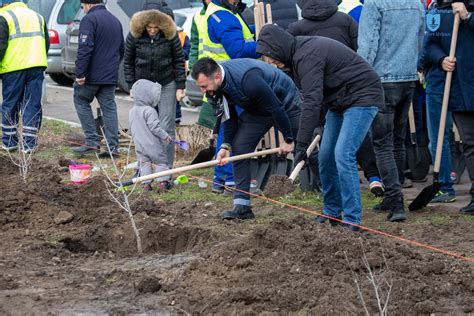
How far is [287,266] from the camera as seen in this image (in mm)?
6516

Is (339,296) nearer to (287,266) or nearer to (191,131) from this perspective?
(287,266)

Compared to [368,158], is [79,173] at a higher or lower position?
lower

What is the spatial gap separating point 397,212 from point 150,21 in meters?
3.63

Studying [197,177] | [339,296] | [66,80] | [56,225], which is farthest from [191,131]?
[66,80]

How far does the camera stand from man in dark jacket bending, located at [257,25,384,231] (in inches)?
292

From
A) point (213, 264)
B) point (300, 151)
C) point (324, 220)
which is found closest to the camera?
point (213, 264)

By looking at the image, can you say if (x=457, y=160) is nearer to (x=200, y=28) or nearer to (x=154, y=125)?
(x=200, y=28)

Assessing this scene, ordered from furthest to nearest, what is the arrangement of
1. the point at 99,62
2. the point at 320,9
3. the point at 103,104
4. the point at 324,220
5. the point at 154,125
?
the point at 103,104, the point at 99,62, the point at 154,125, the point at 320,9, the point at 324,220

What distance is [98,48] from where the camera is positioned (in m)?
12.0

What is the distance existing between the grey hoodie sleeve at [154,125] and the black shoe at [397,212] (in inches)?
105

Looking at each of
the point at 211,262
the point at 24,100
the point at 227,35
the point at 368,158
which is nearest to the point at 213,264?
the point at 211,262

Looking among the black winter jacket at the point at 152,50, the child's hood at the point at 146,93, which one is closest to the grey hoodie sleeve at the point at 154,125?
the child's hood at the point at 146,93

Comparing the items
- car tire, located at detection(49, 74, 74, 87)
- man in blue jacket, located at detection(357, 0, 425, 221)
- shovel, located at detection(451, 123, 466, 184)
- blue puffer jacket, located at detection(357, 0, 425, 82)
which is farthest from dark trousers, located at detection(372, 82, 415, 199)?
car tire, located at detection(49, 74, 74, 87)

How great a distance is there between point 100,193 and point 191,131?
2544mm
